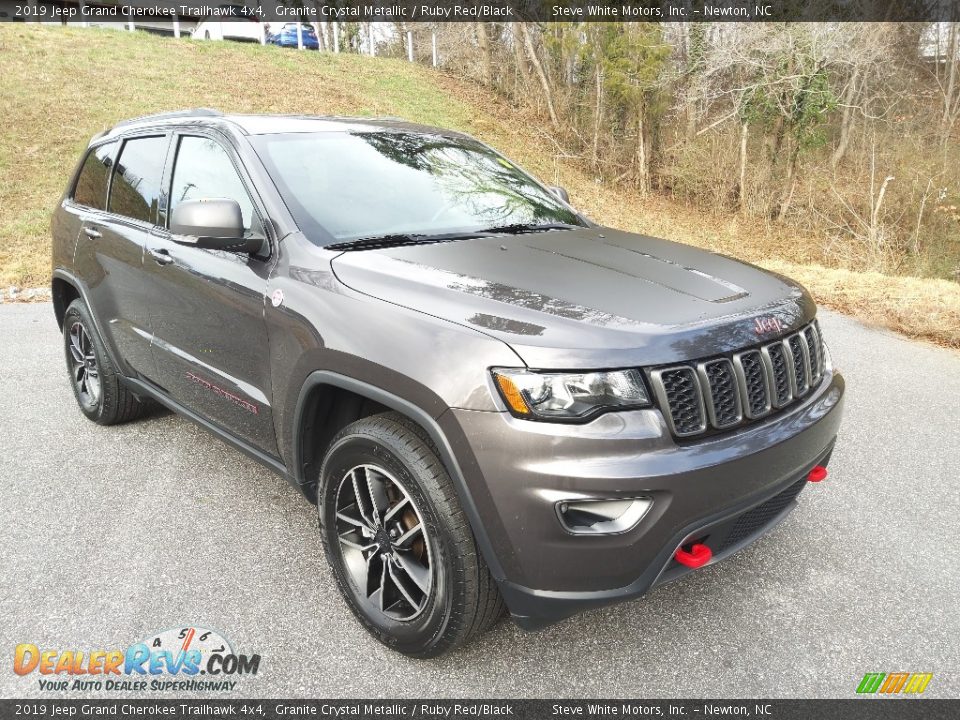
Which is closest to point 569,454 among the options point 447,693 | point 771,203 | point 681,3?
point 447,693

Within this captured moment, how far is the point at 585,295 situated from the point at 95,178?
3489 millimetres

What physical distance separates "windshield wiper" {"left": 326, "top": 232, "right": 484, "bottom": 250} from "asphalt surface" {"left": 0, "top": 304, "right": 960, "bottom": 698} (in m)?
1.35

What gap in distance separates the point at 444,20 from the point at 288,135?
22967 millimetres

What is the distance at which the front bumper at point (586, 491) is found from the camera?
192cm

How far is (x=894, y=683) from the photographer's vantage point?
7.52 feet

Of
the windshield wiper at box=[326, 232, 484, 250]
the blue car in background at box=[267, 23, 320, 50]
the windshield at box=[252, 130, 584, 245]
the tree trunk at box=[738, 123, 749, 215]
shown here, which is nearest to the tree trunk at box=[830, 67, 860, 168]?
the tree trunk at box=[738, 123, 749, 215]

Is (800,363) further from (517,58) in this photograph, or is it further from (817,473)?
(517,58)

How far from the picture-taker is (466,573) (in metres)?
2.10

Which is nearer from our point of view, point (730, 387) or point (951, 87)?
point (730, 387)

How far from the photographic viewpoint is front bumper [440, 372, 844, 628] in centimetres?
192

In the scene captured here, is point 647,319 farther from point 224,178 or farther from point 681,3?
point 681,3

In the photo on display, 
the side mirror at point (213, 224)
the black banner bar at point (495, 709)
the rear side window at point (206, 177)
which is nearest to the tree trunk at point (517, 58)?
the rear side window at point (206, 177)

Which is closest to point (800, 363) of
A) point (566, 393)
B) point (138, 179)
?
point (566, 393)

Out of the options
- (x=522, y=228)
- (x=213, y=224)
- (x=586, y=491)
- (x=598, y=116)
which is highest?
(x=598, y=116)
